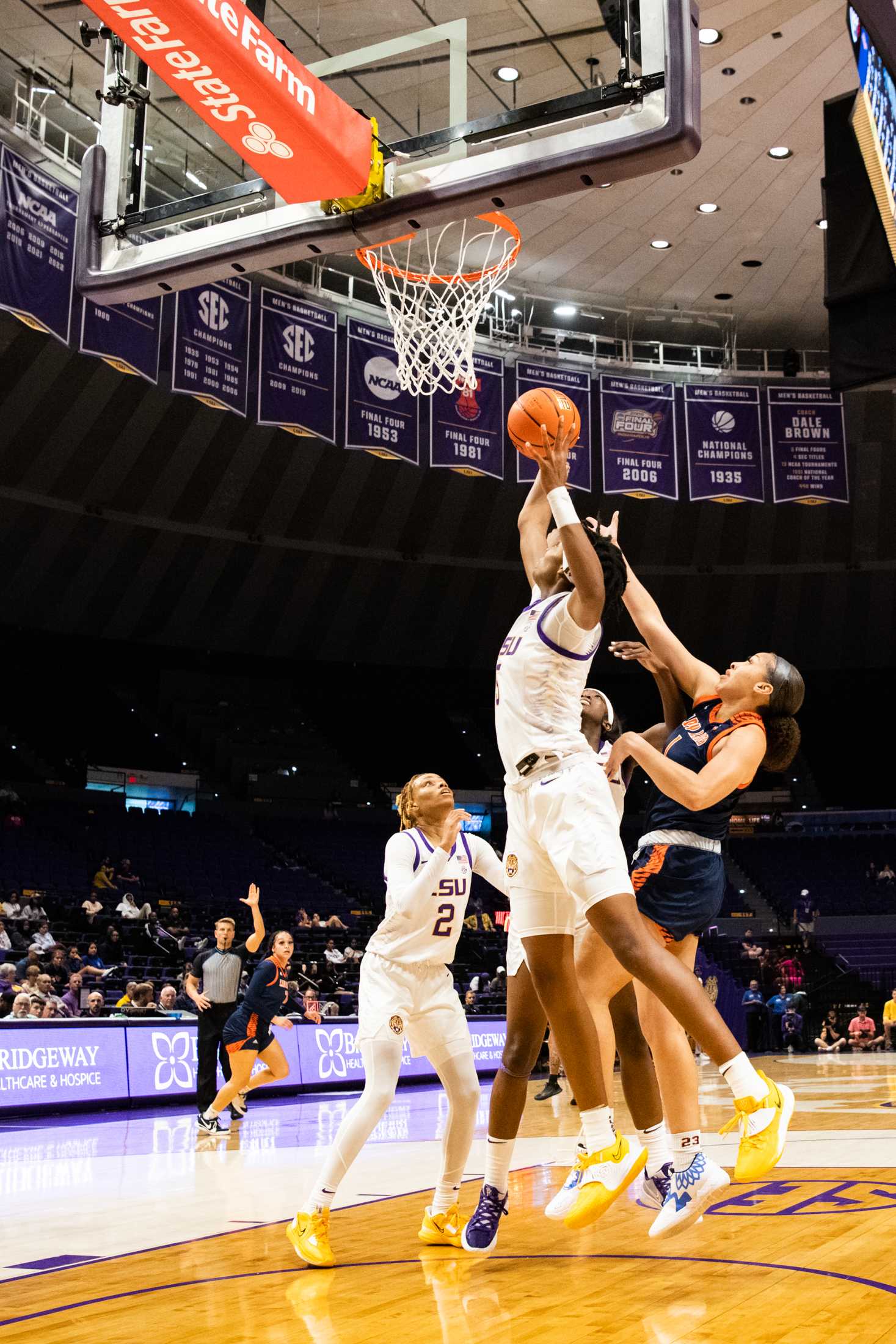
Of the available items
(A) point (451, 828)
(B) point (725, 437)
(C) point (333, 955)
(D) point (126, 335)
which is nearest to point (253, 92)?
(A) point (451, 828)

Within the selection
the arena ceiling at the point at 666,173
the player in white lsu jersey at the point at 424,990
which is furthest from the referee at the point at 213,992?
the arena ceiling at the point at 666,173

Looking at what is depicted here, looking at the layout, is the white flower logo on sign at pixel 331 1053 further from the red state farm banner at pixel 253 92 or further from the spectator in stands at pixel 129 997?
the red state farm banner at pixel 253 92

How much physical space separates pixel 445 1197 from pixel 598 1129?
3.20 feet

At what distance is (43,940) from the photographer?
17.4 metres

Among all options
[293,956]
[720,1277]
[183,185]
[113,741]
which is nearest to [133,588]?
[113,741]

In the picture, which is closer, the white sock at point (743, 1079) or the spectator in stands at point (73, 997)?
the white sock at point (743, 1079)

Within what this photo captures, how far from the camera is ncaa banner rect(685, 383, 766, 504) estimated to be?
20.6 metres

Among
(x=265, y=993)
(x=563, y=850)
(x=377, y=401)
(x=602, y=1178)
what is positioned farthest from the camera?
(x=377, y=401)

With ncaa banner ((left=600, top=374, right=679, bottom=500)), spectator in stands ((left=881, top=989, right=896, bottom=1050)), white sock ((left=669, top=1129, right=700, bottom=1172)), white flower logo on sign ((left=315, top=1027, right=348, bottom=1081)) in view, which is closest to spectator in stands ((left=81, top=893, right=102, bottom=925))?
white flower logo on sign ((left=315, top=1027, right=348, bottom=1081))

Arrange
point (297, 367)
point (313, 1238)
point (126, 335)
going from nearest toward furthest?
point (313, 1238) → point (126, 335) → point (297, 367)

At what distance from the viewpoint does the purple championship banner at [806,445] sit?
2062 cm

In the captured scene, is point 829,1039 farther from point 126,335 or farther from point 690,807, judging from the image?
point 690,807

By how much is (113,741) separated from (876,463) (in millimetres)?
18854

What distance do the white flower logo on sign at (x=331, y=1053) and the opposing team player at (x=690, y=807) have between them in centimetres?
1103
